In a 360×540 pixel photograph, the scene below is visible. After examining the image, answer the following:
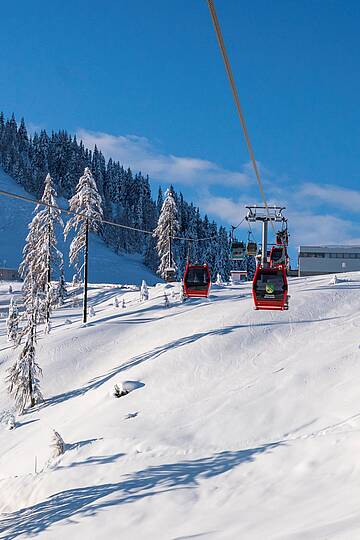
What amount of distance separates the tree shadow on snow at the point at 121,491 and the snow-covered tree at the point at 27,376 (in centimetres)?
1336

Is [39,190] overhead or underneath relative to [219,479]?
overhead

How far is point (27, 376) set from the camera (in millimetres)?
26609

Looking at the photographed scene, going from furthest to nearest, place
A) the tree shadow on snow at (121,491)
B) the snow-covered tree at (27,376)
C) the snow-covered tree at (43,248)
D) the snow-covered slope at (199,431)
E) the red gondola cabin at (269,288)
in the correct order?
the snow-covered tree at (43,248)
the snow-covered tree at (27,376)
the red gondola cabin at (269,288)
the tree shadow on snow at (121,491)
the snow-covered slope at (199,431)

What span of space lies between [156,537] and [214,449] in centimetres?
561

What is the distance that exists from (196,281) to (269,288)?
464cm

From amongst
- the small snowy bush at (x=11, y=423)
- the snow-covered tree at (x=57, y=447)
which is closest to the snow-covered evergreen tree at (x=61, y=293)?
the small snowy bush at (x=11, y=423)

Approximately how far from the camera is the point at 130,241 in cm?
13062

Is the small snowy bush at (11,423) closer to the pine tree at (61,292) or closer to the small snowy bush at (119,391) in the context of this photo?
the small snowy bush at (119,391)

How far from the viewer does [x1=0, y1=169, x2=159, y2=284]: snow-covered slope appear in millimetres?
96125

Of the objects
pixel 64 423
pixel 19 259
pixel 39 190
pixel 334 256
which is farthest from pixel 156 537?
pixel 39 190

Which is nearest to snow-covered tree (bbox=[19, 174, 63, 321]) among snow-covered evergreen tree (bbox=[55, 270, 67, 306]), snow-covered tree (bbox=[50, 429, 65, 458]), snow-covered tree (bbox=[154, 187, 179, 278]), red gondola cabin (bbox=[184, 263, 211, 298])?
snow-covered evergreen tree (bbox=[55, 270, 67, 306])

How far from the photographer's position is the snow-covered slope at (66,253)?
315 ft

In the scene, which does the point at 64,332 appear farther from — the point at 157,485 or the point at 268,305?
the point at 157,485

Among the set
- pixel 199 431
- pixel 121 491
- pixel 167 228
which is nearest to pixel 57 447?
pixel 199 431
